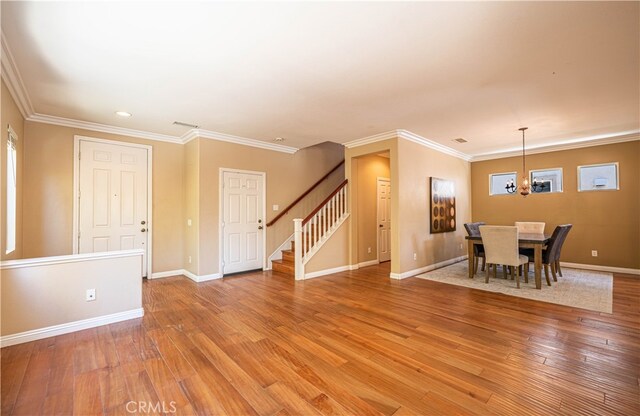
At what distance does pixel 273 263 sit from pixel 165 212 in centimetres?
222

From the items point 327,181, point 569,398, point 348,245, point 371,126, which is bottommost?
point 569,398

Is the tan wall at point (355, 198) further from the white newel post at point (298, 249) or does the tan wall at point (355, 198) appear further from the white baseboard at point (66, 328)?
the white baseboard at point (66, 328)

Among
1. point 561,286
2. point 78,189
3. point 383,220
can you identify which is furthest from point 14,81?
point 561,286

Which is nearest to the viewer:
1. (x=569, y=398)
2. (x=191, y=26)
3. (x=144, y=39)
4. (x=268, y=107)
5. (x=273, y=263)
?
(x=569, y=398)

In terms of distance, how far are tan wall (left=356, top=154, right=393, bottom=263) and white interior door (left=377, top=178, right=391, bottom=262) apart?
0.14 metres

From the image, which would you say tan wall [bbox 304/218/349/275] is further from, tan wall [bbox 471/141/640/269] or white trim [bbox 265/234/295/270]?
tan wall [bbox 471/141/640/269]

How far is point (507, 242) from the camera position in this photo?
446 cm

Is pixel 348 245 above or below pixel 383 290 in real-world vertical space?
above

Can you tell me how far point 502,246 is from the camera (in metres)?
4.52

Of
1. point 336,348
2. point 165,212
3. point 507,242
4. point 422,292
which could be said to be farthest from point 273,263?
point 507,242

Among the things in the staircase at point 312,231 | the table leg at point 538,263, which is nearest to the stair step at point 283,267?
the staircase at point 312,231

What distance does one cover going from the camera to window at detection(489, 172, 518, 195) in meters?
6.81

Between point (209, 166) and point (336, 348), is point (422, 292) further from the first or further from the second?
point (209, 166)

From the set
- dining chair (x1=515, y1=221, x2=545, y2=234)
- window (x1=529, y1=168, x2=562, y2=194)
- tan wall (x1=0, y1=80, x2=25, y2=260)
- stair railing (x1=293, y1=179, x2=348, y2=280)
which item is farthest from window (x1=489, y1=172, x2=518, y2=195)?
tan wall (x1=0, y1=80, x2=25, y2=260)
